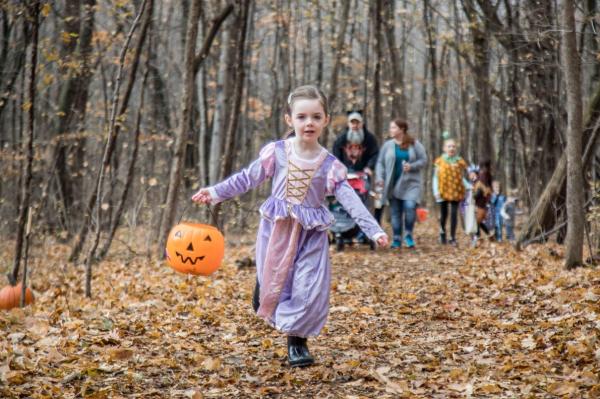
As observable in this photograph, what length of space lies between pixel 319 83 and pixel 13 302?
60.2 feet

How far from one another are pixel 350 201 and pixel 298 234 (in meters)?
0.46

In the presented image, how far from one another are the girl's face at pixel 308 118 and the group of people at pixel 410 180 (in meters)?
6.97

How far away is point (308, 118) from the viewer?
5.21 m

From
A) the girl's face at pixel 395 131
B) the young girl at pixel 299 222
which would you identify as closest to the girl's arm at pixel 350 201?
the young girl at pixel 299 222

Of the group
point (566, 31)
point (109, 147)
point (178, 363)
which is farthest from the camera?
point (109, 147)

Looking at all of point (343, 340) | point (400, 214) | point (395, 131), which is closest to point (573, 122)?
point (343, 340)

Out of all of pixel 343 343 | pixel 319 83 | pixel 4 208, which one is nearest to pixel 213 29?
pixel 4 208

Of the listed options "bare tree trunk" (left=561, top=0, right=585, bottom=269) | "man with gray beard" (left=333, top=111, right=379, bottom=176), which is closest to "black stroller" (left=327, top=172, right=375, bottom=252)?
"man with gray beard" (left=333, top=111, right=379, bottom=176)

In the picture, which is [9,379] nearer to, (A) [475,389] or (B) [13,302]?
(A) [475,389]

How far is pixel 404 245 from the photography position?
555 inches

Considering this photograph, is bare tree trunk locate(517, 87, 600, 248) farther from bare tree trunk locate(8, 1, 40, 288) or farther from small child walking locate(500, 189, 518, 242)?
bare tree trunk locate(8, 1, 40, 288)

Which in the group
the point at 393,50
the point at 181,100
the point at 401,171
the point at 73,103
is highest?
the point at 393,50

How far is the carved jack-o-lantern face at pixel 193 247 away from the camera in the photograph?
670 cm

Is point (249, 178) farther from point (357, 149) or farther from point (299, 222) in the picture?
point (357, 149)
